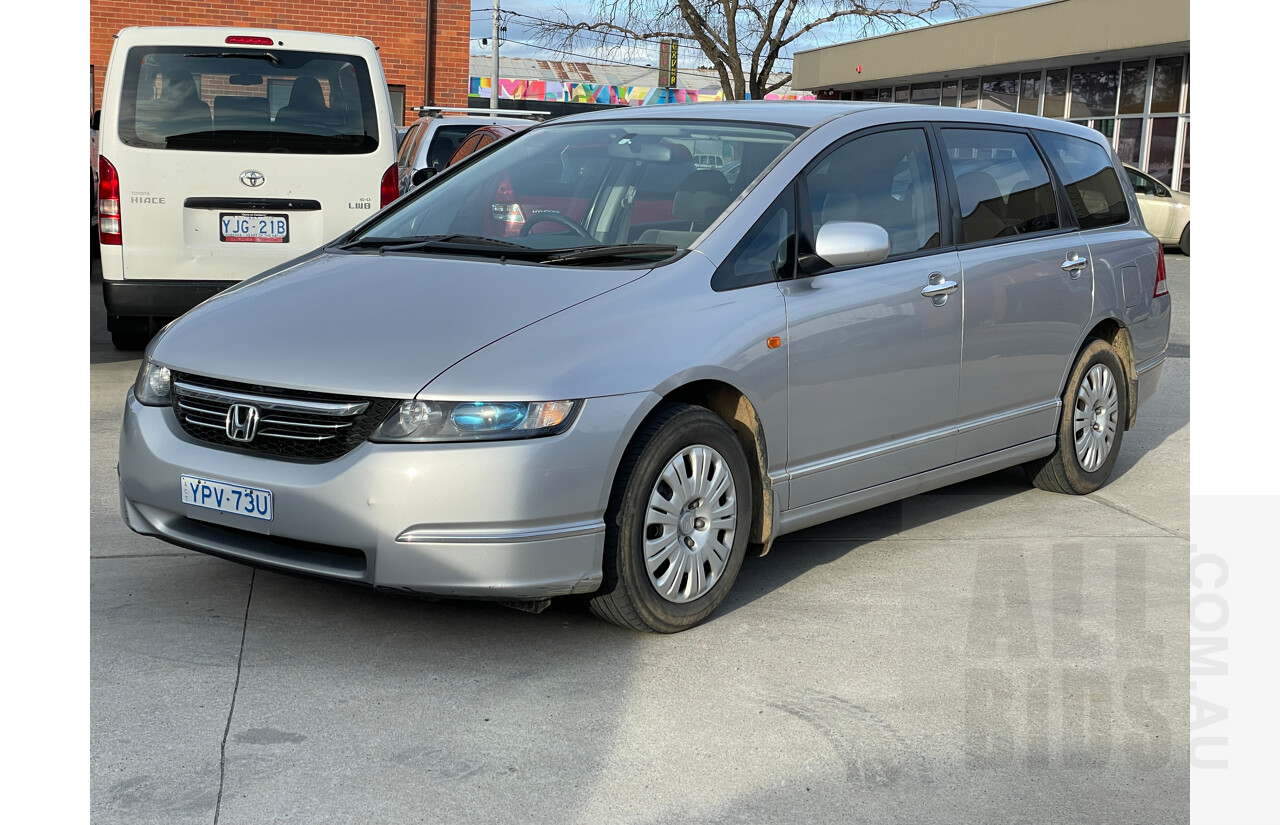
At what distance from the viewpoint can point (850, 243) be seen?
4.72 meters

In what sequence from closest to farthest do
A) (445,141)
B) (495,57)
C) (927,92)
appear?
1. (445,141)
2. (495,57)
3. (927,92)

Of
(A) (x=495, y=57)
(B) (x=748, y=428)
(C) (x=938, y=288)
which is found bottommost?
(B) (x=748, y=428)

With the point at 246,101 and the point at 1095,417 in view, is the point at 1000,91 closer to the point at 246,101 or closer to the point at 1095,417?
the point at 246,101

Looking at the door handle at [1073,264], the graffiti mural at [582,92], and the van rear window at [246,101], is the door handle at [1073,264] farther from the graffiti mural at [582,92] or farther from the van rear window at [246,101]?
the graffiti mural at [582,92]

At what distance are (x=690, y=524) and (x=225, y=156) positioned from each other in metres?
5.31

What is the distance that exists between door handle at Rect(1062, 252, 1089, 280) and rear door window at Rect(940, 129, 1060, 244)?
0.52ft

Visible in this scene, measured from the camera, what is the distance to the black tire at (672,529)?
4.11 m

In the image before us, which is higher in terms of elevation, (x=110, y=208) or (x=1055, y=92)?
(x=1055, y=92)

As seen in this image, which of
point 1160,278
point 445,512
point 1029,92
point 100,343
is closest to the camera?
point 445,512

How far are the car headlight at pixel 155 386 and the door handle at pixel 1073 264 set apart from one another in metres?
3.87

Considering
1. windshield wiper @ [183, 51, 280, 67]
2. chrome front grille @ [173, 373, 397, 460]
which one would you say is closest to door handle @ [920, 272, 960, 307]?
chrome front grille @ [173, 373, 397, 460]

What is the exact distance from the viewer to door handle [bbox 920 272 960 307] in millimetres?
5254

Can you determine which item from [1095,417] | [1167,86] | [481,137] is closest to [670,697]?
[1095,417]

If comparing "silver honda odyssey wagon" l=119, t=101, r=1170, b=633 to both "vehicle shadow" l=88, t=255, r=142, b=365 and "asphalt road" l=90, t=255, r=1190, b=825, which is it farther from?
"vehicle shadow" l=88, t=255, r=142, b=365
